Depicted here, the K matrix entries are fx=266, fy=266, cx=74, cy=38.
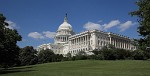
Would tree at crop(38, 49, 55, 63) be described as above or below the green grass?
above

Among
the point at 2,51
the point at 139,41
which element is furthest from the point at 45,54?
the point at 139,41

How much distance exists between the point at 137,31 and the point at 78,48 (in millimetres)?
149805

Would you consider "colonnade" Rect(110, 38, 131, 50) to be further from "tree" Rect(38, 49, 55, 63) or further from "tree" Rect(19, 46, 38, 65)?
"tree" Rect(19, 46, 38, 65)

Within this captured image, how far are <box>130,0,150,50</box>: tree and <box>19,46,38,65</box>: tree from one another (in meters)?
86.8

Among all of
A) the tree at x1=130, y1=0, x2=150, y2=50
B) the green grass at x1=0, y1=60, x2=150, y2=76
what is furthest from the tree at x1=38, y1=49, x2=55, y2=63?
the tree at x1=130, y1=0, x2=150, y2=50

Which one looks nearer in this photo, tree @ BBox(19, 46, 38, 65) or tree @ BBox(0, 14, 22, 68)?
tree @ BBox(0, 14, 22, 68)

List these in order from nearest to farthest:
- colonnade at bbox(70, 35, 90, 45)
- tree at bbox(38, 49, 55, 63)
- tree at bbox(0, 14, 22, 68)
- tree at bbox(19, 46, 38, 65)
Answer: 1. tree at bbox(0, 14, 22, 68)
2. tree at bbox(19, 46, 38, 65)
3. tree at bbox(38, 49, 55, 63)
4. colonnade at bbox(70, 35, 90, 45)

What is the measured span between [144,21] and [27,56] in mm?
91903

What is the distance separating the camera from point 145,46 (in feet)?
100

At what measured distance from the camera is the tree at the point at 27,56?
11419 cm

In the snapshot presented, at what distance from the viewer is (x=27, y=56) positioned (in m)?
116

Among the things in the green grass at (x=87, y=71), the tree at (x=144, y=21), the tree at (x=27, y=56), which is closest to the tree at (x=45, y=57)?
the tree at (x=27, y=56)

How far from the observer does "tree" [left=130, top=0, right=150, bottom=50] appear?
28.3 metres

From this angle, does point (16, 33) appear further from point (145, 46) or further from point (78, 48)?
point (78, 48)
